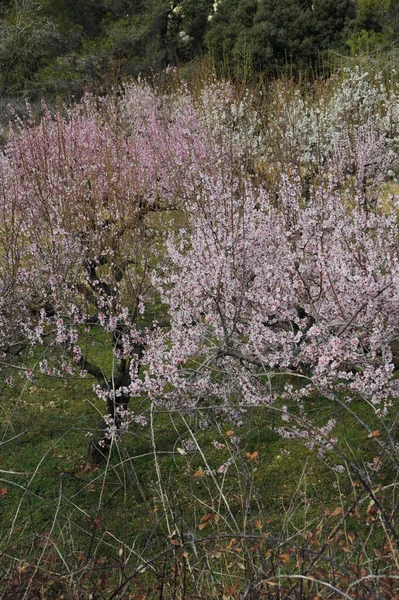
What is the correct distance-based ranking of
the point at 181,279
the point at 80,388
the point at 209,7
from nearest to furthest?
the point at 181,279 < the point at 80,388 < the point at 209,7

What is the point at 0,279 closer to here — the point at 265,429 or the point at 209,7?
the point at 265,429

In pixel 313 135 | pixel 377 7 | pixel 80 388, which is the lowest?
pixel 80 388

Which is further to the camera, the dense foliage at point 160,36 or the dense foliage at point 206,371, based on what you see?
the dense foliage at point 160,36

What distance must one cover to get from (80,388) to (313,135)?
674cm

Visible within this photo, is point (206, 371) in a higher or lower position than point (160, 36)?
lower

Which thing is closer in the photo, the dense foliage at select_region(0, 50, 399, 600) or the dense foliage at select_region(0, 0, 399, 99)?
the dense foliage at select_region(0, 50, 399, 600)

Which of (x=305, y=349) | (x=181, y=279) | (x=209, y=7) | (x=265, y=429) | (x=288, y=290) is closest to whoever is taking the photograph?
(x=305, y=349)

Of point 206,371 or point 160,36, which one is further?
point 160,36

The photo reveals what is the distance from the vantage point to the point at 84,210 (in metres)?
7.39

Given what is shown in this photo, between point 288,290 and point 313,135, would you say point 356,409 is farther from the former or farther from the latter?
point 313,135

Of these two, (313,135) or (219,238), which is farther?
(313,135)

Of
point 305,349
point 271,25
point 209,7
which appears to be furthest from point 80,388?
point 209,7

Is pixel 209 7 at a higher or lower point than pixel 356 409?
higher

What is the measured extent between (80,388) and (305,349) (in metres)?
4.66
